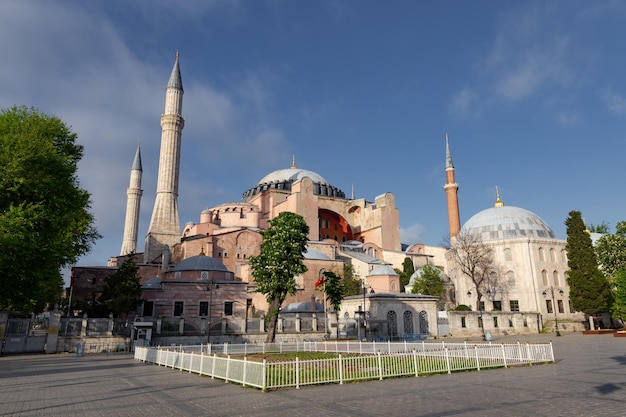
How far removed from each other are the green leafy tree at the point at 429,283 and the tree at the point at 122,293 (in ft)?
84.7

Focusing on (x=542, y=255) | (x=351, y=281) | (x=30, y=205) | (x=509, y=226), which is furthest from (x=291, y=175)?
(x=30, y=205)

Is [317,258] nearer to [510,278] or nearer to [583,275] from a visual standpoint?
[510,278]

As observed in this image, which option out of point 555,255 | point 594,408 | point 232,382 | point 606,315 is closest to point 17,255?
point 232,382

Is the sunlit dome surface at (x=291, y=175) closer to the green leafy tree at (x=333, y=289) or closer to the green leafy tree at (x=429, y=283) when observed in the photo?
the green leafy tree at (x=429, y=283)

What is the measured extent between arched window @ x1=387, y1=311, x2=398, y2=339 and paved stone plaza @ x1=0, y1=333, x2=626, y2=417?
1795cm

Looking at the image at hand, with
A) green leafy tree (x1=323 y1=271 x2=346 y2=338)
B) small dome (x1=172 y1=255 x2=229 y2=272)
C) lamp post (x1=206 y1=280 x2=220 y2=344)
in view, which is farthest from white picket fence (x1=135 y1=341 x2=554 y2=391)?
small dome (x1=172 y1=255 x2=229 y2=272)

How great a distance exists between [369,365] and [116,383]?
266 inches

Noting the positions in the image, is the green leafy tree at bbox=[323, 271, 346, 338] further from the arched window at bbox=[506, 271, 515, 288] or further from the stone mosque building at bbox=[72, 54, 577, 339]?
the arched window at bbox=[506, 271, 515, 288]

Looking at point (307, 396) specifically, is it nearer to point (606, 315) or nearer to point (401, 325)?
point (401, 325)

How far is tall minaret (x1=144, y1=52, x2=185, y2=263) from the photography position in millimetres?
42625

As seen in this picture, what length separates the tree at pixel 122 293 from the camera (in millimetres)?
27547

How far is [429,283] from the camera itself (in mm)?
41781

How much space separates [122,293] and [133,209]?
3040cm

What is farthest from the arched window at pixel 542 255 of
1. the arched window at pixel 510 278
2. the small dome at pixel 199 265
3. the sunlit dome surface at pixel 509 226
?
the small dome at pixel 199 265
